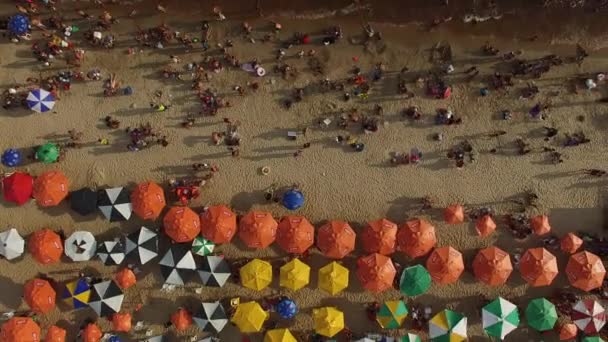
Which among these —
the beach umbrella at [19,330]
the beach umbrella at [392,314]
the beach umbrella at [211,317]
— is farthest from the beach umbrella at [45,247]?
the beach umbrella at [392,314]

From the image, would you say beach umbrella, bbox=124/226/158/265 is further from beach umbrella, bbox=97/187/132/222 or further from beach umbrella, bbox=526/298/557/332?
beach umbrella, bbox=526/298/557/332

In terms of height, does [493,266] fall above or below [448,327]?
above

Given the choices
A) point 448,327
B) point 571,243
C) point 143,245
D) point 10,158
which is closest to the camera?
point 448,327

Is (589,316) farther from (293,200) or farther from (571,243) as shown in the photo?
(293,200)

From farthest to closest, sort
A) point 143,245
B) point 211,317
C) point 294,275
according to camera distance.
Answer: point 143,245 → point 211,317 → point 294,275

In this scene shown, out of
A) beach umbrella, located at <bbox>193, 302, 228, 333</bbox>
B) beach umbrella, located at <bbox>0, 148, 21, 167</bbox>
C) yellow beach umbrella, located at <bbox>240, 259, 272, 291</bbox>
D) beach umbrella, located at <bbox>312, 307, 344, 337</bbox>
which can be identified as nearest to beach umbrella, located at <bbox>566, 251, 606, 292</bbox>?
beach umbrella, located at <bbox>312, 307, 344, 337</bbox>

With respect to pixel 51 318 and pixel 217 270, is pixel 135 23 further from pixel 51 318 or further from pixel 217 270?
pixel 51 318

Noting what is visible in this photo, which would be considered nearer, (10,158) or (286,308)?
(286,308)

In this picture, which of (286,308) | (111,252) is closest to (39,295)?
(111,252)
